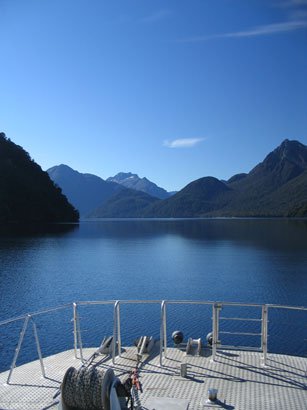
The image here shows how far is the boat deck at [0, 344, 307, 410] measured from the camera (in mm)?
9023

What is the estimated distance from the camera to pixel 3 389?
10.0 metres

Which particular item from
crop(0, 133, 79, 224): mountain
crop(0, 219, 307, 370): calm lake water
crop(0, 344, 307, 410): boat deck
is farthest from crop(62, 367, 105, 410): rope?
crop(0, 133, 79, 224): mountain

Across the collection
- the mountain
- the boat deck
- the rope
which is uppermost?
the mountain

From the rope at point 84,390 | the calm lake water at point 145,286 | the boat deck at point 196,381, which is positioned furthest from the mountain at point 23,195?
the rope at point 84,390

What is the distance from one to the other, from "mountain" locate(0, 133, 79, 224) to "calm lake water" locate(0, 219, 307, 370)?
249ft

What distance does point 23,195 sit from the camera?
169375 millimetres

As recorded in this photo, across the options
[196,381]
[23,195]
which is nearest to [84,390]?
[196,381]

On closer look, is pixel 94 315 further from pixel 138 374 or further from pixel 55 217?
pixel 55 217

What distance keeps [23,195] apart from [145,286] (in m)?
134

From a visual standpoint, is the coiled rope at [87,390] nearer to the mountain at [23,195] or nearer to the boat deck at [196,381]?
the boat deck at [196,381]

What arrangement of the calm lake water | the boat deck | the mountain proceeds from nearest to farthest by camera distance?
the boat deck, the calm lake water, the mountain

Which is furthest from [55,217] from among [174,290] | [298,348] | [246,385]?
[246,385]

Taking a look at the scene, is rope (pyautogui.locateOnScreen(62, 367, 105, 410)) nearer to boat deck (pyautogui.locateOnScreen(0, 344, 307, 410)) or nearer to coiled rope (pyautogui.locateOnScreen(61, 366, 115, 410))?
coiled rope (pyautogui.locateOnScreen(61, 366, 115, 410))

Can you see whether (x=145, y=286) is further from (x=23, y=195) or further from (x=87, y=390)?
(x=23, y=195)
